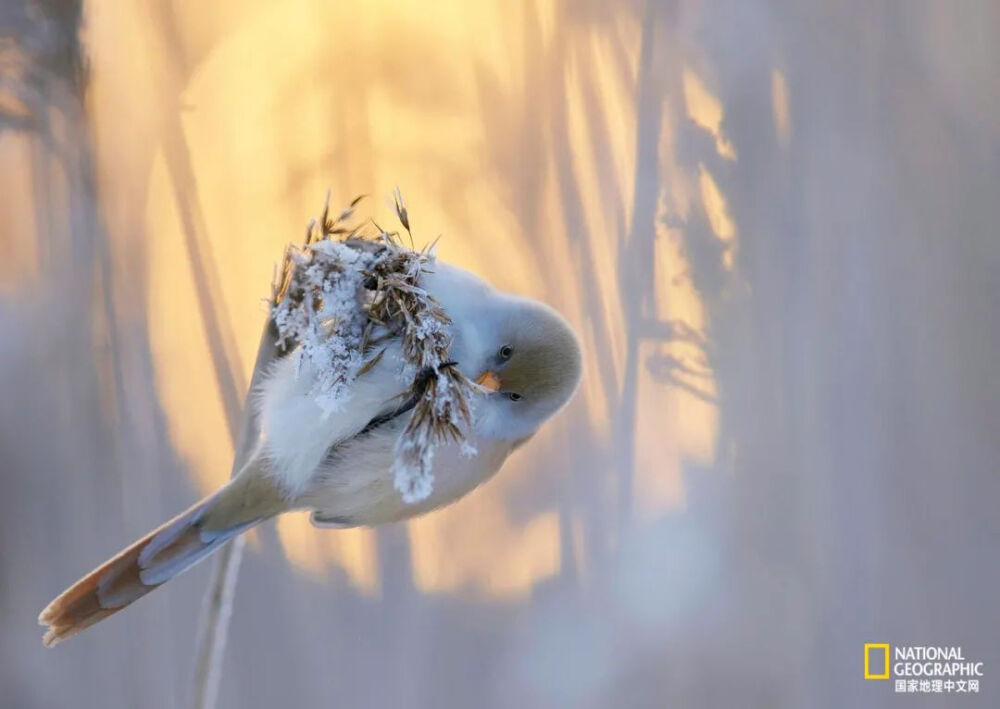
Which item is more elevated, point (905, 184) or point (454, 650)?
point (905, 184)

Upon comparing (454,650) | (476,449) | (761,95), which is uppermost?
(761,95)

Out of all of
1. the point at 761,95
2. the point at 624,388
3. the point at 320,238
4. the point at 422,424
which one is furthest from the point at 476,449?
the point at 761,95

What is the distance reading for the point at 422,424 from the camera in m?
0.61

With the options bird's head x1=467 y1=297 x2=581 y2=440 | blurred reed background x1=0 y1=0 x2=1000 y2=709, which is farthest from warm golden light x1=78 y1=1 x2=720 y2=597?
bird's head x1=467 y1=297 x2=581 y2=440

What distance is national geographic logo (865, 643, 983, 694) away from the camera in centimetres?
93

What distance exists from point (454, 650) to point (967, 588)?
621 millimetres

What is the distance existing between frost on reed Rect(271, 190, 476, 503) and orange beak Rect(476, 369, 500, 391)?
0.16 feet

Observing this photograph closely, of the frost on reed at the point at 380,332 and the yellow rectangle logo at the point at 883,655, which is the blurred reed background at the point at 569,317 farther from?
the frost on reed at the point at 380,332

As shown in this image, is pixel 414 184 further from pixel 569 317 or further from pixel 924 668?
pixel 924 668

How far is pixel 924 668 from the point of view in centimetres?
93

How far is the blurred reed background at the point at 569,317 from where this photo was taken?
0.94 metres

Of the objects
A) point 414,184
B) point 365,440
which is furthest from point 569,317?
point 365,440

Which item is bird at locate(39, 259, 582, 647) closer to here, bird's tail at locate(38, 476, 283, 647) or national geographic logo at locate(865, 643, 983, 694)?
bird's tail at locate(38, 476, 283, 647)

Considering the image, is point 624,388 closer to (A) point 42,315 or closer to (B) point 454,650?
(B) point 454,650
